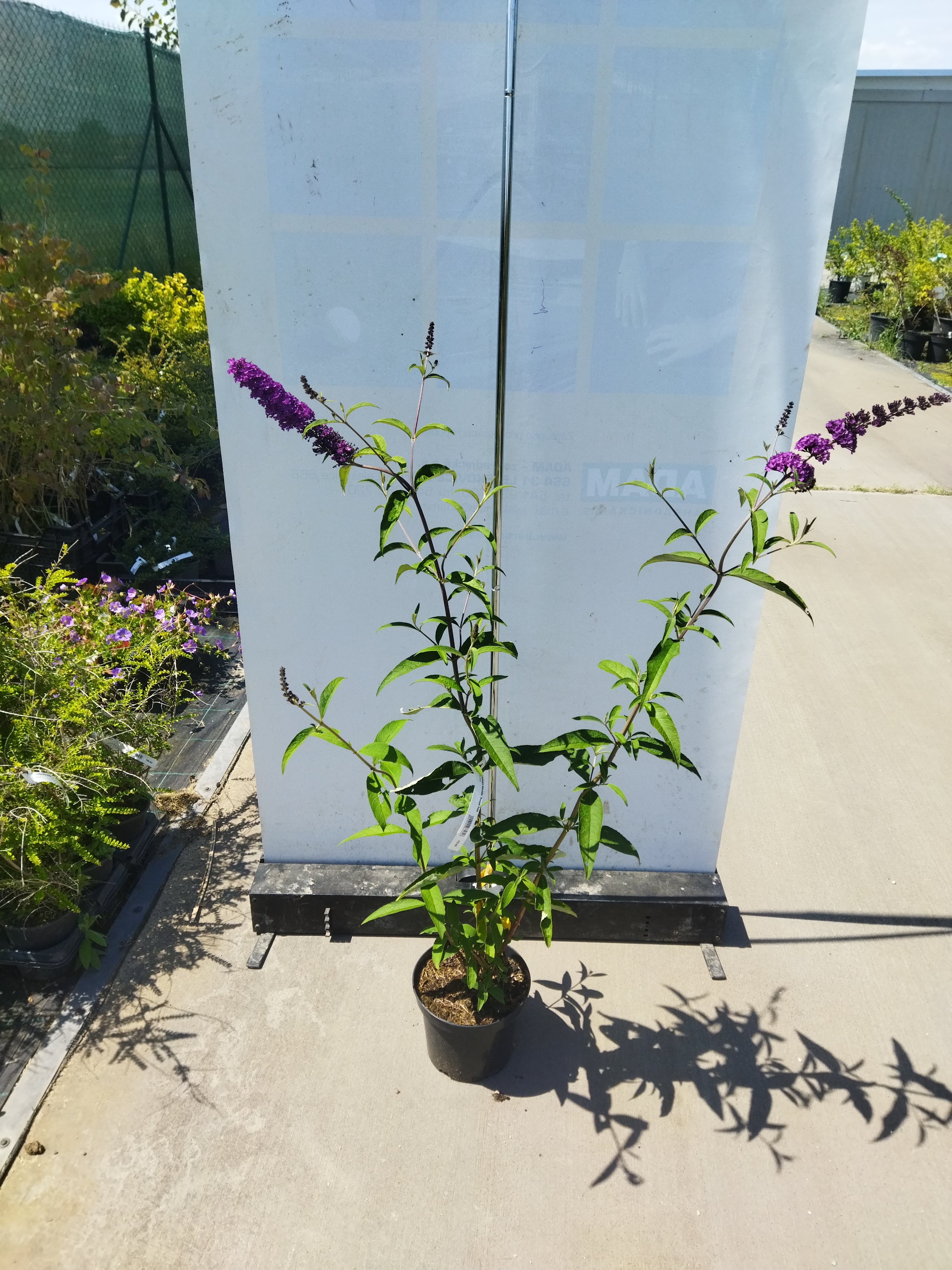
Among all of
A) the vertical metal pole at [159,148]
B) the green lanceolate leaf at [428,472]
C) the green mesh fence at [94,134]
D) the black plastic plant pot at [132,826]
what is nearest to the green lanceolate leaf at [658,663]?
the green lanceolate leaf at [428,472]

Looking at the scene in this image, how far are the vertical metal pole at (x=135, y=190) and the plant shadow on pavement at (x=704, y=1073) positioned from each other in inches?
288

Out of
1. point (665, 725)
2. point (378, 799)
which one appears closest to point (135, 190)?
point (378, 799)

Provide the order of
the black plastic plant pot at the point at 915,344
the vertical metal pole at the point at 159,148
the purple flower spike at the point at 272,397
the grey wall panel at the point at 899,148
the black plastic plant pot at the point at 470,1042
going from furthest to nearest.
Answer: the grey wall panel at the point at 899,148 < the black plastic plant pot at the point at 915,344 < the vertical metal pole at the point at 159,148 < the black plastic plant pot at the point at 470,1042 < the purple flower spike at the point at 272,397

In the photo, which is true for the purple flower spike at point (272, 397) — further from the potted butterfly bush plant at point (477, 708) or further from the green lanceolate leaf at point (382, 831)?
the green lanceolate leaf at point (382, 831)

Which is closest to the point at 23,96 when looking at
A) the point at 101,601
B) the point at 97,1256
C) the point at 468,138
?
the point at 101,601

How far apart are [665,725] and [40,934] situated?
6.51ft

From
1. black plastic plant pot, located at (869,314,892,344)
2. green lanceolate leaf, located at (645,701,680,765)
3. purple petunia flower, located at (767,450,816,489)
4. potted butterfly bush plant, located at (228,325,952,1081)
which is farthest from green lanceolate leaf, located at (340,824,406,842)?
black plastic plant pot, located at (869,314,892,344)

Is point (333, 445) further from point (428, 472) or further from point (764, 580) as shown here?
point (764, 580)

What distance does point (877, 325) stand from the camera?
12.0m

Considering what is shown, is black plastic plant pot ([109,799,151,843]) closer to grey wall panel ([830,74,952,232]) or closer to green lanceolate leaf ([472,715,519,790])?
green lanceolate leaf ([472,715,519,790])

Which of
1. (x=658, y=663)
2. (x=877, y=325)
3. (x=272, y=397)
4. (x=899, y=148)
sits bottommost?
(x=877, y=325)

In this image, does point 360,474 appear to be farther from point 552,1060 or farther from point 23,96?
point 23,96

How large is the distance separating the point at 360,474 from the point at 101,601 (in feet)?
5.22

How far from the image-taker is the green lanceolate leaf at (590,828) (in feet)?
6.26
